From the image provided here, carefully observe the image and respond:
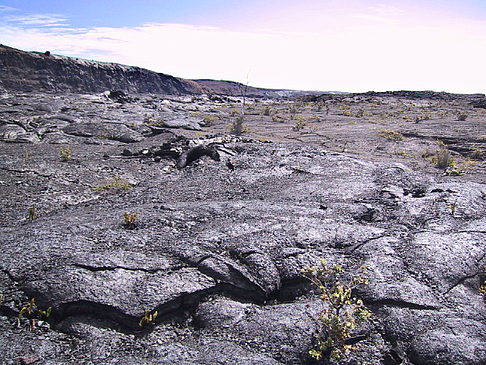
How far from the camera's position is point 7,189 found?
6.85 metres

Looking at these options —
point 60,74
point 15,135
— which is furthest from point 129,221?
point 60,74

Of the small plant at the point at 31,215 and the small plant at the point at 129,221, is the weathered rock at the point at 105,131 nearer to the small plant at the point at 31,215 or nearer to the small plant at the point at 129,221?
the small plant at the point at 31,215

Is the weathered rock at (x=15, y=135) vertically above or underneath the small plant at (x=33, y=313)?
above

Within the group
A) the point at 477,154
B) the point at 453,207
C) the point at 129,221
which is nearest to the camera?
the point at 129,221

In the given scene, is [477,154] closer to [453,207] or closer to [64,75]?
[453,207]

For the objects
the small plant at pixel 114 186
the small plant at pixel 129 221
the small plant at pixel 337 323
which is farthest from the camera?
the small plant at pixel 114 186

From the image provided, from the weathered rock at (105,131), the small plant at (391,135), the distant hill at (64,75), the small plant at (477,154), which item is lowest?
the weathered rock at (105,131)

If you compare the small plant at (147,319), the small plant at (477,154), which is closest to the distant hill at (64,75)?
the small plant at (477,154)

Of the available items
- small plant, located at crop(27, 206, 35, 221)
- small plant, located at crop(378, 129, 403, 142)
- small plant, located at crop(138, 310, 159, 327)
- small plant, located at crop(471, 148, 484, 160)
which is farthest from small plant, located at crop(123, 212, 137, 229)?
small plant, located at crop(378, 129, 403, 142)

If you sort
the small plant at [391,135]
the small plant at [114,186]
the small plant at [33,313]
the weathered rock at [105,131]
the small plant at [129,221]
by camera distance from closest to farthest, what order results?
the small plant at [33,313] → the small plant at [129,221] → the small plant at [114,186] → the weathered rock at [105,131] → the small plant at [391,135]

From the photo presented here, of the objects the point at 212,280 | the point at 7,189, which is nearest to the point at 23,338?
the point at 212,280

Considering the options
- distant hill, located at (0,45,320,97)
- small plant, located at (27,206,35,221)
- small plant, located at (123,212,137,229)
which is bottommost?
small plant, located at (27,206,35,221)

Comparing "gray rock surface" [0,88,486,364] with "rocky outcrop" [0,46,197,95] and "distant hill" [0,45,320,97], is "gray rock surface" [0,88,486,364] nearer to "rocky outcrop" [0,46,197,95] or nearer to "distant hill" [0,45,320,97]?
"rocky outcrop" [0,46,197,95]

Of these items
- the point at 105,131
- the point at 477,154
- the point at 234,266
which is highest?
the point at 477,154
